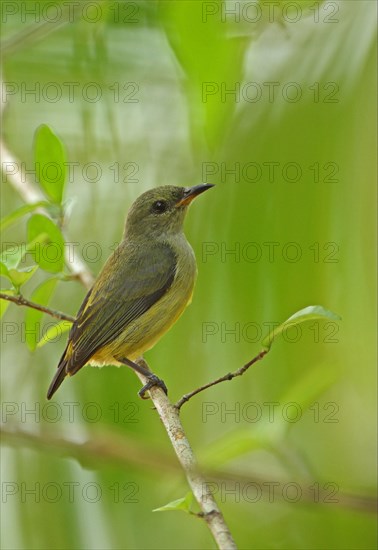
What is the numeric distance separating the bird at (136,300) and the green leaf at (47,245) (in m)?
0.66

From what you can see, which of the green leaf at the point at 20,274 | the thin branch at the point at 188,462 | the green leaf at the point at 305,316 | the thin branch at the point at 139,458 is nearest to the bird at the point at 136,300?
the thin branch at the point at 188,462

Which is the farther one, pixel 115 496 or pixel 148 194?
pixel 148 194

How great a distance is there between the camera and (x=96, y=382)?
291 centimetres

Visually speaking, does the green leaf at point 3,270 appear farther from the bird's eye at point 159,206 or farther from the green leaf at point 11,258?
the bird's eye at point 159,206

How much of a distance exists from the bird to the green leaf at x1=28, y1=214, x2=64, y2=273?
660 millimetres

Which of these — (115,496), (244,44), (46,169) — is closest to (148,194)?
(46,169)

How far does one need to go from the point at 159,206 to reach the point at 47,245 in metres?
1.76

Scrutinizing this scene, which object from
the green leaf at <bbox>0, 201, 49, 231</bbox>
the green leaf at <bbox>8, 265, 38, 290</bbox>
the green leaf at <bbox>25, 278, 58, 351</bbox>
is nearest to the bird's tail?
the green leaf at <bbox>25, 278, 58, 351</bbox>

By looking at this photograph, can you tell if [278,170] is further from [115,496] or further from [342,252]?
[115,496]

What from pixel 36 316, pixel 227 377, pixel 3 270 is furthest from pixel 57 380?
pixel 227 377

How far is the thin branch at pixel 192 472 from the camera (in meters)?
1.57

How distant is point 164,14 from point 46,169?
1.15 metres

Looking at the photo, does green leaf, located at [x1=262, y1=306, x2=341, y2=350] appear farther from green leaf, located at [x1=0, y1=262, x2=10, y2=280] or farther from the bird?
the bird

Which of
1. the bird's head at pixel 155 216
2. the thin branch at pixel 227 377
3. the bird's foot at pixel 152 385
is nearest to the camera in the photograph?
the thin branch at pixel 227 377
